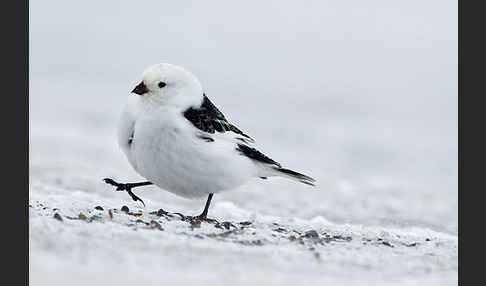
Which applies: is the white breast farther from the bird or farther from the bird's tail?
the bird's tail

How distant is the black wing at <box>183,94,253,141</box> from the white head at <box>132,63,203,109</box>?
65 mm

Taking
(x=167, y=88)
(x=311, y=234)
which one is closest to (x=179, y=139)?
(x=167, y=88)

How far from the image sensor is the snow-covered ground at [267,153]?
201 inches

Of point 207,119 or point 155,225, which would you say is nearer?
point 155,225

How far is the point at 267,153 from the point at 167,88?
675cm

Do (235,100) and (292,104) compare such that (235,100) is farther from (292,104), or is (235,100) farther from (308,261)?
(308,261)

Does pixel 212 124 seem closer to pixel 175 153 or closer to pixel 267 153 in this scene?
pixel 175 153

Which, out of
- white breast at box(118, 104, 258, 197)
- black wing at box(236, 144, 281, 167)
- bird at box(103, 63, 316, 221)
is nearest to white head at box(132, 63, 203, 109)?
bird at box(103, 63, 316, 221)

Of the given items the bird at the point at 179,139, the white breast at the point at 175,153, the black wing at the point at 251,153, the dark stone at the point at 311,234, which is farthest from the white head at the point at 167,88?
the dark stone at the point at 311,234

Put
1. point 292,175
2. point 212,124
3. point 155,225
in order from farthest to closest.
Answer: point 292,175, point 212,124, point 155,225

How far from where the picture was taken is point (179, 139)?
6.39 metres

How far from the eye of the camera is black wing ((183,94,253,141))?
654 centimetres

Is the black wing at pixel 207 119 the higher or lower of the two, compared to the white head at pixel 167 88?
lower

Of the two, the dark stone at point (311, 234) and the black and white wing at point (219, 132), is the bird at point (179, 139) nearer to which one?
the black and white wing at point (219, 132)
